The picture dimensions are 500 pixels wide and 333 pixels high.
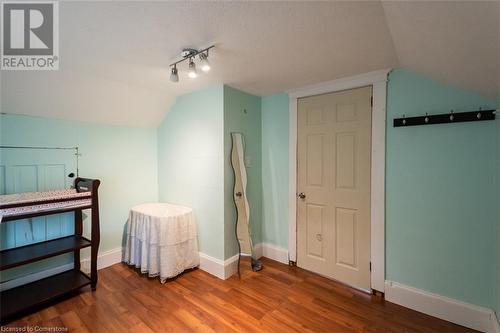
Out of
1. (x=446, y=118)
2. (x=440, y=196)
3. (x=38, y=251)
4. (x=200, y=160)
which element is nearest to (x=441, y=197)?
(x=440, y=196)

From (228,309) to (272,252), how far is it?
3.70 feet

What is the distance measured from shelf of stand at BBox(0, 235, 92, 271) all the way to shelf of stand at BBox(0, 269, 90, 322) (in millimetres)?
345

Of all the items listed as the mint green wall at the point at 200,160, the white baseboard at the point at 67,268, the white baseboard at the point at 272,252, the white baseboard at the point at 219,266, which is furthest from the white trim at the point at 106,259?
the white baseboard at the point at 272,252

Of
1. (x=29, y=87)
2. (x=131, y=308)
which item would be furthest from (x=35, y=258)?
(x=29, y=87)

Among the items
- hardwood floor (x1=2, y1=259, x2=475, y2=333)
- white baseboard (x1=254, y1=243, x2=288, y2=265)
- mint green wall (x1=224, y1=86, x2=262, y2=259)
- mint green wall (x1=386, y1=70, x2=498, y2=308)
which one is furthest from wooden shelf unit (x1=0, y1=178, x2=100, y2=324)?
mint green wall (x1=386, y1=70, x2=498, y2=308)

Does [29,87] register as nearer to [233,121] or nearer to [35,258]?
[35,258]

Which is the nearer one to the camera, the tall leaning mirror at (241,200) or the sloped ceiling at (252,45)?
the sloped ceiling at (252,45)

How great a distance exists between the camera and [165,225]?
2.41 m

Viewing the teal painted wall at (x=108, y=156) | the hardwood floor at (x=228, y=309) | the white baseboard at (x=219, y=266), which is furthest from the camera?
the white baseboard at (x=219, y=266)

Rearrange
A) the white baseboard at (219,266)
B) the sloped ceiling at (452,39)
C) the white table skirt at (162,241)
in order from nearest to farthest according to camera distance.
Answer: the sloped ceiling at (452,39) → the white table skirt at (162,241) → the white baseboard at (219,266)

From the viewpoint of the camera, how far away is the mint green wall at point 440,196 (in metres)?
1.73

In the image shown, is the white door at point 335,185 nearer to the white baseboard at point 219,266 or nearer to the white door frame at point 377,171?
the white door frame at point 377,171

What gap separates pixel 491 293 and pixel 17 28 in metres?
3.82

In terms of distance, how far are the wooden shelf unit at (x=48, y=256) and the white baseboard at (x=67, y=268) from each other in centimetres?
5
